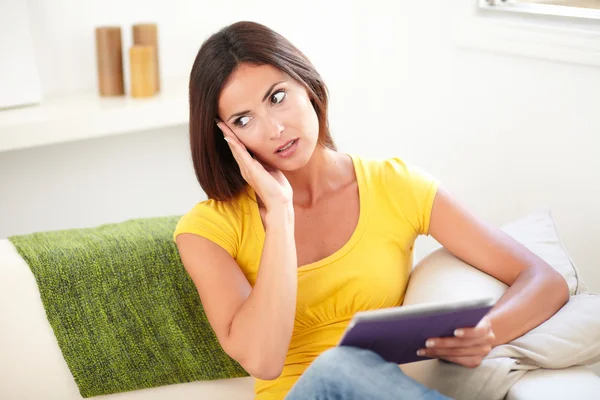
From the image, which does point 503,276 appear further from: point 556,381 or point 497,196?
point 497,196

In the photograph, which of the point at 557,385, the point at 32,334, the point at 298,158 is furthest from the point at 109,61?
the point at 557,385

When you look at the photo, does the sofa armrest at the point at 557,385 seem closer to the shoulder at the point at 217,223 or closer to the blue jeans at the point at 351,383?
the blue jeans at the point at 351,383

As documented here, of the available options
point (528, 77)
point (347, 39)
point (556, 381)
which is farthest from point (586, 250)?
point (347, 39)

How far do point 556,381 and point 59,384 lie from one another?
1.13 meters

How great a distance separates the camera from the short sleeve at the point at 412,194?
1.80 meters

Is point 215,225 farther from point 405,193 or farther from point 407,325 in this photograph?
point 407,325

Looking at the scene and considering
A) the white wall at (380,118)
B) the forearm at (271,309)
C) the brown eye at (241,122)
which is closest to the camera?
the forearm at (271,309)

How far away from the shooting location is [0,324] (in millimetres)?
1857

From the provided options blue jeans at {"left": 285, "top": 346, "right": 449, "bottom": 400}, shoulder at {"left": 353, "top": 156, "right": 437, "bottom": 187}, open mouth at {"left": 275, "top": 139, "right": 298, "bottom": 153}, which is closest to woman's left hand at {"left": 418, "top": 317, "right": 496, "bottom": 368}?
blue jeans at {"left": 285, "top": 346, "right": 449, "bottom": 400}

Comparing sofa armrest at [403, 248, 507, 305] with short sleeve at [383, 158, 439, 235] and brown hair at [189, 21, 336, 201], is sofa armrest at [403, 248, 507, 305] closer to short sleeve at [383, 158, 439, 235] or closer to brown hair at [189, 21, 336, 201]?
short sleeve at [383, 158, 439, 235]

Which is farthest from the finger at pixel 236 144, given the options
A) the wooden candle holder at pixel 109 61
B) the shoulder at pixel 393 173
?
the wooden candle holder at pixel 109 61

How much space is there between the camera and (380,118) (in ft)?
10.1

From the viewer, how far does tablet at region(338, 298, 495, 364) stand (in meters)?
1.31

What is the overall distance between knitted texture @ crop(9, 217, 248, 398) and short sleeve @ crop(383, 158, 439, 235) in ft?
1.84
